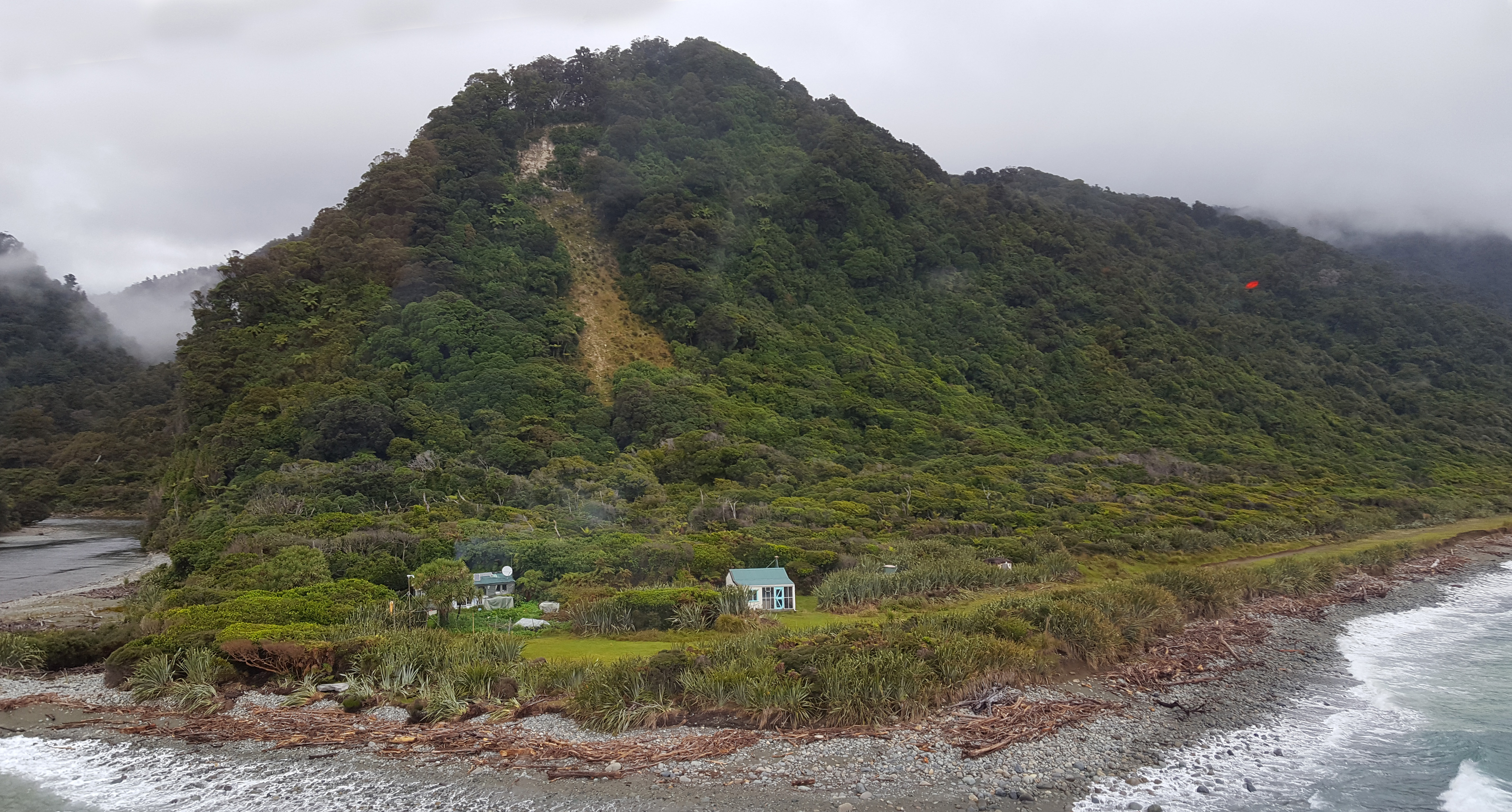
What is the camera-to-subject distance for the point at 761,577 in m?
26.5

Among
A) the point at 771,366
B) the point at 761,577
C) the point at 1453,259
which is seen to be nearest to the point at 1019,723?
the point at 761,577

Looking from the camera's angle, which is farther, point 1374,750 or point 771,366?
point 771,366

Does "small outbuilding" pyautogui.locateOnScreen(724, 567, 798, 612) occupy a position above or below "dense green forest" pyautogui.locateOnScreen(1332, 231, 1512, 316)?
below

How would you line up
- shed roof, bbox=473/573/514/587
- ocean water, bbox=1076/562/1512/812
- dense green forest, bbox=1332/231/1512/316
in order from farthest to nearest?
dense green forest, bbox=1332/231/1512/316 → shed roof, bbox=473/573/514/587 → ocean water, bbox=1076/562/1512/812

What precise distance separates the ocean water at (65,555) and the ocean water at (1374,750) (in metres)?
46.4

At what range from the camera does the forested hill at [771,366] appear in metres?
38.3

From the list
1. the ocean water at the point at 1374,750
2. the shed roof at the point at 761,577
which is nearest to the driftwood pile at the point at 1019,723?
the ocean water at the point at 1374,750

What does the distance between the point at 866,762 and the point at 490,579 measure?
17.6 metres

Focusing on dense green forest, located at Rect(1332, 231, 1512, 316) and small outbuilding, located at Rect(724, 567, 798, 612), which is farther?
dense green forest, located at Rect(1332, 231, 1512, 316)

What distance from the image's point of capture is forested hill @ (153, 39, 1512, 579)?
3834cm

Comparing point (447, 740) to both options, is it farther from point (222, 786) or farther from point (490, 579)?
point (490, 579)

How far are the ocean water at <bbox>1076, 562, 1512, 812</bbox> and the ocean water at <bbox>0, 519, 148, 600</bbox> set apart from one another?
4636cm

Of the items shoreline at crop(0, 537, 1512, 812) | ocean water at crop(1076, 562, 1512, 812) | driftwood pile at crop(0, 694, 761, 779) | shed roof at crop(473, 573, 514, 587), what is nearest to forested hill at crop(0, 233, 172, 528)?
shed roof at crop(473, 573, 514, 587)

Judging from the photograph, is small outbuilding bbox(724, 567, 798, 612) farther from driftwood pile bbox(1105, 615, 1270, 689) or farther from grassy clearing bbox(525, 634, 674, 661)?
driftwood pile bbox(1105, 615, 1270, 689)
